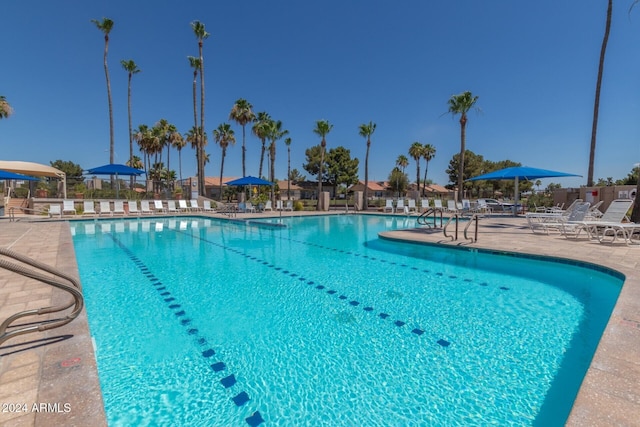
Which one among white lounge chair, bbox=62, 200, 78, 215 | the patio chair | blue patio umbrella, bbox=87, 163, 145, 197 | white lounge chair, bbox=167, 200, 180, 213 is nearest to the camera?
white lounge chair, bbox=62, 200, 78, 215

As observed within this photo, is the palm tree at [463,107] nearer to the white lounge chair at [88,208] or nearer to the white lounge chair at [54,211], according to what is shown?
the white lounge chair at [88,208]

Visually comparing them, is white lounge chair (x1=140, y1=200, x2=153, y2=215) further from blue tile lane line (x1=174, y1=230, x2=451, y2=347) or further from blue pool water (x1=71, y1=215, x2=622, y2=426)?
blue pool water (x1=71, y1=215, x2=622, y2=426)

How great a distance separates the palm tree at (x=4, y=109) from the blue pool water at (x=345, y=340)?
18.2 metres

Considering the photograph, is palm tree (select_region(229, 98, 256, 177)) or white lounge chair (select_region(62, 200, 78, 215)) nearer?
white lounge chair (select_region(62, 200, 78, 215))

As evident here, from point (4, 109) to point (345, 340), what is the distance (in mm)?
24677

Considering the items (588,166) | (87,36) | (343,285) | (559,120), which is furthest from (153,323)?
(87,36)

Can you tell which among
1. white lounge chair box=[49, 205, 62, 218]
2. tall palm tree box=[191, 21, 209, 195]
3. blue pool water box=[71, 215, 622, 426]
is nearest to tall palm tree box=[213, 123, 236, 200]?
tall palm tree box=[191, 21, 209, 195]

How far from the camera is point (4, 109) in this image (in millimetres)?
17141

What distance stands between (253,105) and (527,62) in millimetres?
23265

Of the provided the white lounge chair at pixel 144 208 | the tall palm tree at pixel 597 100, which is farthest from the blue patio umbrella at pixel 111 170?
the tall palm tree at pixel 597 100

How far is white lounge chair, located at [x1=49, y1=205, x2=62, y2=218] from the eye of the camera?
14705 millimetres

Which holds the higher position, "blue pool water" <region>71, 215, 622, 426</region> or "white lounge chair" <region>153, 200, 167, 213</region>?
"white lounge chair" <region>153, 200, 167, 213</region>

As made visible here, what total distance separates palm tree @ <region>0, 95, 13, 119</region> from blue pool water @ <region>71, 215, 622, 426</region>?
18.2 metres

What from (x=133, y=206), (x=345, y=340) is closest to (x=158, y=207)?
(x=133, y=206)
